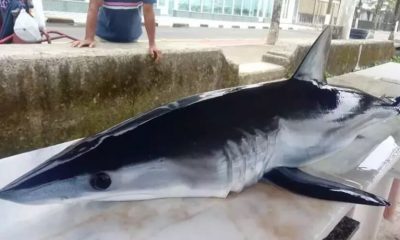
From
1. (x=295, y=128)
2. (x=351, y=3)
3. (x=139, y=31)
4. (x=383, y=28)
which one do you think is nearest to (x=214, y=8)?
(x=351, y=3)

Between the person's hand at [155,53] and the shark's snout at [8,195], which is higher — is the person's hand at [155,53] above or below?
above

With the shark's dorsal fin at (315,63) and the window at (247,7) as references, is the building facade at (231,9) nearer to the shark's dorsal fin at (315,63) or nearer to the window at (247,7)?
the window at (247,7)

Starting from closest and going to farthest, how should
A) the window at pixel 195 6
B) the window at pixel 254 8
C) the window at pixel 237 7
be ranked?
1. the window at pixel 195 6
2. the window at pixel 237 7
3. the window at pixel 254 8

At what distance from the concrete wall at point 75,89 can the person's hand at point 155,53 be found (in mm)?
47

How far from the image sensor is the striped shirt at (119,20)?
305cm

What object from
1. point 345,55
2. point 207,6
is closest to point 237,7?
point 207,6

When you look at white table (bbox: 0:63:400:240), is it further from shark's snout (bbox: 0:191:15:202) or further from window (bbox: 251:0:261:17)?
window (bbox: 251:0:261:17)

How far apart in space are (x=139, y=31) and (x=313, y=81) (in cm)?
→ 190

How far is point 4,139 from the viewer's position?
232cm

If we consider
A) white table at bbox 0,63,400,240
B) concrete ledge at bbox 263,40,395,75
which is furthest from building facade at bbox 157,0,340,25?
white table at bbox 0,63,400,240

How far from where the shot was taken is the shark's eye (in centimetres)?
113

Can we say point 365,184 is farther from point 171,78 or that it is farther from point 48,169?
point 171,78

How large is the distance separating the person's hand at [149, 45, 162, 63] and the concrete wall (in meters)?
0.05

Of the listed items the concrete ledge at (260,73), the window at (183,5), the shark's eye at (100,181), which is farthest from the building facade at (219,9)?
the shark's eye at (100,181)
